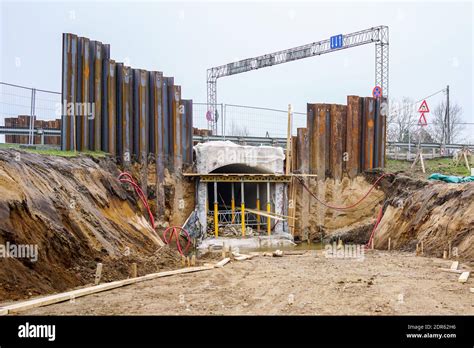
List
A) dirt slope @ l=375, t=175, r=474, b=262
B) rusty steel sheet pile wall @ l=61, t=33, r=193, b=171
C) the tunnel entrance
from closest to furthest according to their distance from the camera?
dirt slope @ l=375, t=175, r=474, b=262 < rusty steel sheet pile wall @ l=61, t=33, r=193, b=171 < the tunnel entrance

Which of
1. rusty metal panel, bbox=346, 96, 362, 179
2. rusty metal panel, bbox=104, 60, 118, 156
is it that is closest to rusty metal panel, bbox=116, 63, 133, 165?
rusty metal panel, bbox=104, 60, 118, 156

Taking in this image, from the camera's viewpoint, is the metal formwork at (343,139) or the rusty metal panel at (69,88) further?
the metal formwork at (343,139)

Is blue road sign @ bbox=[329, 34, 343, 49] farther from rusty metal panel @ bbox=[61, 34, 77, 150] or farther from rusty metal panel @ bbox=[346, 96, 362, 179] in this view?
rusty metal panel @ bbox=[61, 34, 77, 150]

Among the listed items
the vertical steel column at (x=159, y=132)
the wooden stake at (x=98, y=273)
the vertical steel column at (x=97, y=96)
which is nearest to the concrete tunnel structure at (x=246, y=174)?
the vertical steel column at (x=159, y=132)

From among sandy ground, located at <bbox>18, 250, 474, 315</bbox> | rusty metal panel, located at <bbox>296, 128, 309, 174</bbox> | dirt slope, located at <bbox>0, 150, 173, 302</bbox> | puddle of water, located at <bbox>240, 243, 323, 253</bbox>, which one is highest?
rusty metal panel, located at <bbox>296, 128, 309, 174</bbox>

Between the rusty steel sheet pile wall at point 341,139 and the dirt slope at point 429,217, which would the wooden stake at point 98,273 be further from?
the rusty steel sheet pile wall at point 341,139

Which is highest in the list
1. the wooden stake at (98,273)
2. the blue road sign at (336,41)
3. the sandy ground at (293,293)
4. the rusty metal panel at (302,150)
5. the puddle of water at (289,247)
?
the blue road sign at (336,41)

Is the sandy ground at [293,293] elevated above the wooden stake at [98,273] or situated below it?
below

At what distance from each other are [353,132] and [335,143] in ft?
3.19

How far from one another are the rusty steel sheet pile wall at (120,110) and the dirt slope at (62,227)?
11.6 ft

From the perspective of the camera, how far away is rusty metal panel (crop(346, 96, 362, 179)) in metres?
24.4

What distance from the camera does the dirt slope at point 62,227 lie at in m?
9.37

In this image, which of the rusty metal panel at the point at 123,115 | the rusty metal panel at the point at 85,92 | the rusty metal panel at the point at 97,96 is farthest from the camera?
the rusty metal panel at the point at 123,115

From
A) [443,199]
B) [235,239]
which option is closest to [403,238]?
[443,199]
